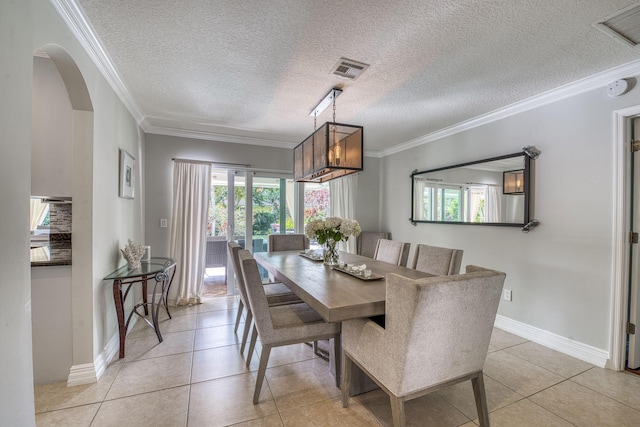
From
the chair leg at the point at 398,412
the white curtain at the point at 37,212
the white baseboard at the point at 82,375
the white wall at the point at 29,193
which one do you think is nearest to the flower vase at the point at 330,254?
the chair leg at the point at 398,412

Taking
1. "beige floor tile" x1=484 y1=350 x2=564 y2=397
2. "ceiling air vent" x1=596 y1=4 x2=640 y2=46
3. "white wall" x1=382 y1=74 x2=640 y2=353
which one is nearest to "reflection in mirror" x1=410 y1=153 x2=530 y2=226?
"white wall" x1=382 y1=74 x2=640 y2=353

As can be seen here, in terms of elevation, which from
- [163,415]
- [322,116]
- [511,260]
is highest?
[322,116]

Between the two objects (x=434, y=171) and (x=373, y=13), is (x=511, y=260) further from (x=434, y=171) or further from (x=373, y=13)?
(x=373, y=13)

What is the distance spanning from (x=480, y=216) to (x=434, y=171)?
93cm

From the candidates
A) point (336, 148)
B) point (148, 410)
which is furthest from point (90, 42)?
point (148, 410)

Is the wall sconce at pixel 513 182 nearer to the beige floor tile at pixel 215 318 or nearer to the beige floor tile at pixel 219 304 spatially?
the beige floor tile at pixel 215 318

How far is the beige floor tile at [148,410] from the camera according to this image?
64.3 inches

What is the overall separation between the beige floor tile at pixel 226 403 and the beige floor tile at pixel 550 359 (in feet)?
7.29

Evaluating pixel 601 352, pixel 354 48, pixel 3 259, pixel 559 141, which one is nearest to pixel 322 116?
pixel 354 48

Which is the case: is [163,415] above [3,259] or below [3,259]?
below

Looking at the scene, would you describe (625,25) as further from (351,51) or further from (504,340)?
(504,340)

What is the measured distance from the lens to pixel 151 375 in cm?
212

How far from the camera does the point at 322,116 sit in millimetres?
3309

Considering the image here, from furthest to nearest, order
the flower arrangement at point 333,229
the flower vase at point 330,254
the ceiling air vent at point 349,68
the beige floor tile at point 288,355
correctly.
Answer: the flower vase at point 330,254 → the flower arrangement at point 333,229 → the beige floor tile at point 288,355 → the ceiling air vent at point 349,68
